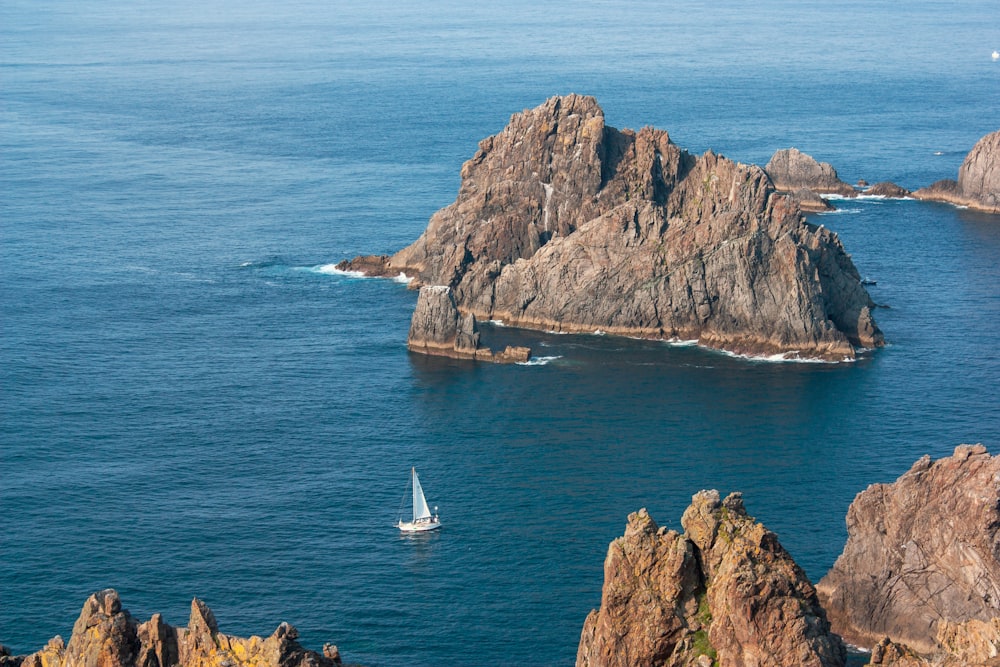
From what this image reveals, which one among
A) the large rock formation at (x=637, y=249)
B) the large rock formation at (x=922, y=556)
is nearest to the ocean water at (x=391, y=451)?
the large rock formation at (x=637, y=249)

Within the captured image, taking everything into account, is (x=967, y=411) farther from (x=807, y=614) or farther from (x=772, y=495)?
(x=807, y=614)

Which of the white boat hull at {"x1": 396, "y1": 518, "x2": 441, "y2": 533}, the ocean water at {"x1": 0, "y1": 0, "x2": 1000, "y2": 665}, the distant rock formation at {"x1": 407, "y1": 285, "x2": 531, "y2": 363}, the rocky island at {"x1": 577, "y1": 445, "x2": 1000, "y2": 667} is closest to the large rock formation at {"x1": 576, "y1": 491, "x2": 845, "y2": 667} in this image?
the rocky island at {"x1": 577, "y1": 445, "x2": 1000, "y2": 667}

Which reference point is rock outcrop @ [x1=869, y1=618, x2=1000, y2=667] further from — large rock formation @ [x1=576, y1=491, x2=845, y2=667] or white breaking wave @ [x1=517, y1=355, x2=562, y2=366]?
white breaking wave @ [x1=517, y1=355, x2=562, y2=366]

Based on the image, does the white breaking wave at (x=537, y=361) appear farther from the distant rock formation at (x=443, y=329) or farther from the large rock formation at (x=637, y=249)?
the large rock formation at (x=637, y=249)

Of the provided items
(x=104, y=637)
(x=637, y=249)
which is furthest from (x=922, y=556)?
(x=637, y=249)

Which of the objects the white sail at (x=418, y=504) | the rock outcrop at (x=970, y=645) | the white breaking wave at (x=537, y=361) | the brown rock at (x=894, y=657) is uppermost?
the rock outcrop at (x=970, y=645)

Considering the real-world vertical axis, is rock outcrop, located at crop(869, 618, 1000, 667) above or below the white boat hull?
above

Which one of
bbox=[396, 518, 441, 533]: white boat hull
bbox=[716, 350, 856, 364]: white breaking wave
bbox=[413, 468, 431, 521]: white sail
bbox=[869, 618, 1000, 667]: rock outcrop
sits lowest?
bbox=[396, 518, 441, 533]: white boat hull
